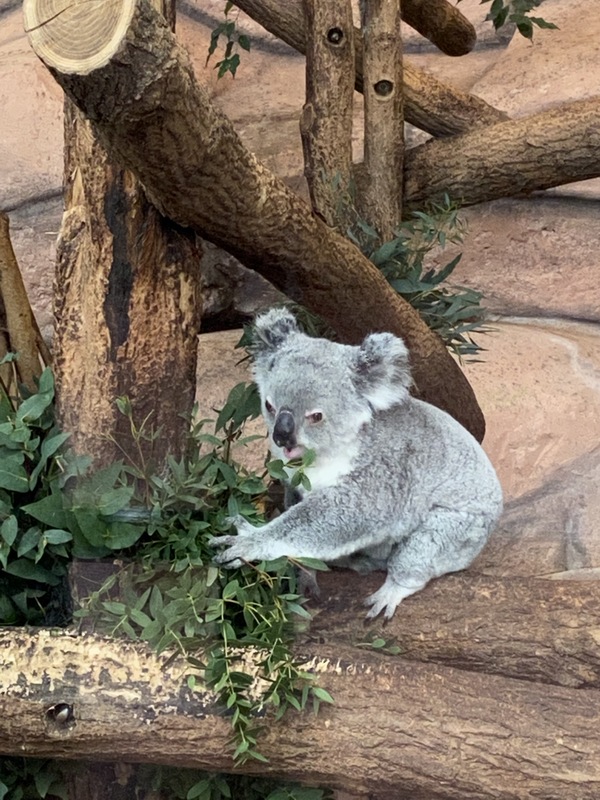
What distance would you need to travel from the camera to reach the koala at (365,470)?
248 cm

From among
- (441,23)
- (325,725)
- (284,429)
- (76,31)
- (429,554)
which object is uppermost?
(76,31)

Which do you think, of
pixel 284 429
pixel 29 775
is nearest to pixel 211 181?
pixel 284 429

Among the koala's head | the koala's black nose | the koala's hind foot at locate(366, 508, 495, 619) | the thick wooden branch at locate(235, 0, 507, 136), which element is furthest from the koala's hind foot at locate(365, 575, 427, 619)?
the thick wooden branch at locate(235, 0, 507, 136)

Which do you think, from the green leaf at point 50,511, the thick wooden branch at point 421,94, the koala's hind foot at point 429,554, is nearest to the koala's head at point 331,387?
the koala's hind foot at point 429,554

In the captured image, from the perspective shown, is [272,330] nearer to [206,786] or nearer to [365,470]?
[365,470]

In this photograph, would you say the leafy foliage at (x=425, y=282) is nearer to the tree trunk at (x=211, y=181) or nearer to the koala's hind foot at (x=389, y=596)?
the tree trunk at (x=211, y=181)

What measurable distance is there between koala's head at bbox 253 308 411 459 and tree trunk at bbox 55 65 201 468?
0.26m

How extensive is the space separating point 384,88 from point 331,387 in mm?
2067

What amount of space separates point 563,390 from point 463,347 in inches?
39.0

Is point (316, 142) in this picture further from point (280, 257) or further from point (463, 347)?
point (280, 257)

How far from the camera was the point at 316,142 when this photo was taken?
3.98m

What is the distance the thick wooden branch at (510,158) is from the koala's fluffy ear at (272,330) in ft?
5.99

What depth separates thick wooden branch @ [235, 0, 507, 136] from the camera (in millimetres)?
4320

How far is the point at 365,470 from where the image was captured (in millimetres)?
2592
